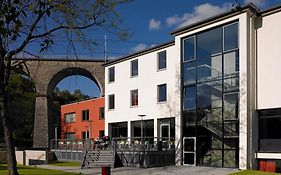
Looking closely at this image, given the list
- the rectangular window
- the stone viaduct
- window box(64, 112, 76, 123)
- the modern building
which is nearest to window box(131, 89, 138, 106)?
the modern building

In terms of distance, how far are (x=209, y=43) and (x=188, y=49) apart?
202cm

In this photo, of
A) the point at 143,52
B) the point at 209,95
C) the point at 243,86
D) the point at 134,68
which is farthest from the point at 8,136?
the point at 134,68

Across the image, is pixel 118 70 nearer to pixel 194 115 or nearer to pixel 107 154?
pixel 107 154

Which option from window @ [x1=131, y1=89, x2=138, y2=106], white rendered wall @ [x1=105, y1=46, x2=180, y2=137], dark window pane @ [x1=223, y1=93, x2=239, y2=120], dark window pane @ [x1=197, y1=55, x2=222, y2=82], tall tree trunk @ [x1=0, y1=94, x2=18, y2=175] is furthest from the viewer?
window @ [x1=131, y1=89, x2=138, y2=106]

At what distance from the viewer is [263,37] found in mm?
23531

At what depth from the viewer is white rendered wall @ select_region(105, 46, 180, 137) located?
30.2 meters

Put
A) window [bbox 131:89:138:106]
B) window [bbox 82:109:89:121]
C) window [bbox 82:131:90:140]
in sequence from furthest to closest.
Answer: window [bbox 82:109:89:121]
window [bbox 82:131:90:140]
window [bbox 131:89:138:106]

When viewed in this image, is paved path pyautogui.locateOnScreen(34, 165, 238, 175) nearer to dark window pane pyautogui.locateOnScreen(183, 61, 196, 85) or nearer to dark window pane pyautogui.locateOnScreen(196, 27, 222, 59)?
dark window pane pyautogui.locateOnScreen(183, 61, 196, 85)

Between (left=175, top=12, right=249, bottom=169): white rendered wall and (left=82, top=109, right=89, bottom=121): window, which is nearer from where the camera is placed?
(left=175, top=12, right=249, bottom=169): white rendered wall

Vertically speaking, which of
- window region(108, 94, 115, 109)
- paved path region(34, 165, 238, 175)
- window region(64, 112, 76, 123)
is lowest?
paved path region(34, 165, 238, 175)

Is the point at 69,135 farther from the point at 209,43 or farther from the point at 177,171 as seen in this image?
the point at 209,43

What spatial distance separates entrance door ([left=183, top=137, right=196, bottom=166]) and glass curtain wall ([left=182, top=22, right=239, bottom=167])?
0.84ft

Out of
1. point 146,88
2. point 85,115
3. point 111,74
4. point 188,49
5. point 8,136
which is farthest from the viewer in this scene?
point 85,115

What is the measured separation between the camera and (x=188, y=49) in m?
27.6
